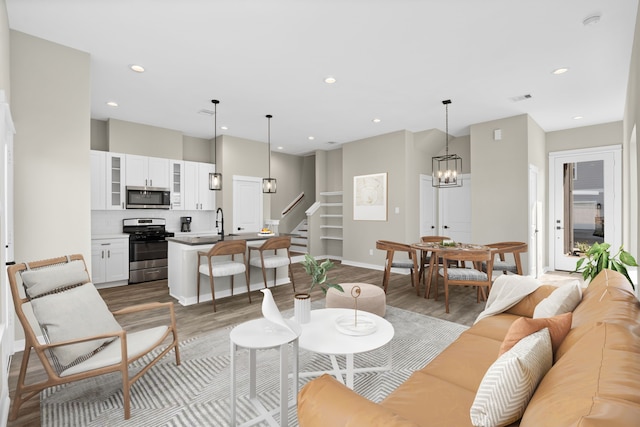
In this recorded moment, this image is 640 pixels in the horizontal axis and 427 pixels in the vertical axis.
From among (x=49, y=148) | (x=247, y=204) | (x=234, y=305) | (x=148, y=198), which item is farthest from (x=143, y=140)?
(x=234, y=305)

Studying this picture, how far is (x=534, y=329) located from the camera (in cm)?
128

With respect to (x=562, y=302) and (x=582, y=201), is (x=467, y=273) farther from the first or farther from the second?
(x=582, y=201)

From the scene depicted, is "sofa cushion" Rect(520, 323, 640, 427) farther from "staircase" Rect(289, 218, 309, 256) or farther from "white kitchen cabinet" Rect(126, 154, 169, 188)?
"staircase" Rect(289, 218, 309, 256)

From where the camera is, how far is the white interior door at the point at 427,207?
666cm

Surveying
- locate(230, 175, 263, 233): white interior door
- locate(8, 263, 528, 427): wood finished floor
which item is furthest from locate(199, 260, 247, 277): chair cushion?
locate(230, 175, 263, 233): white interior door

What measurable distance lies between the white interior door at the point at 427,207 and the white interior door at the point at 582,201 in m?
2.22

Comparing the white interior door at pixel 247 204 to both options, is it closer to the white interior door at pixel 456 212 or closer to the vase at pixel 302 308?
the white interior door at pixel 456 212

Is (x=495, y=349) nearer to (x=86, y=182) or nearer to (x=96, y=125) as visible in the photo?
(x=86, y=182)

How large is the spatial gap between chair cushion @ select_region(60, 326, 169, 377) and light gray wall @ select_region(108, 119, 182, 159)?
441 cm

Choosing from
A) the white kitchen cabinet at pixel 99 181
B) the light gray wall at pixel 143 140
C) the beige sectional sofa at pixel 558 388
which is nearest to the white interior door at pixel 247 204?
the light gray wall at pixel 143 140

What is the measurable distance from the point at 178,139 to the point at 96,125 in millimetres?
1337

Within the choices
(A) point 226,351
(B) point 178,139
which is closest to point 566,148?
(A) point 226,351

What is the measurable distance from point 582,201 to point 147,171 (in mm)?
8199

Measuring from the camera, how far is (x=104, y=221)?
5.46m
